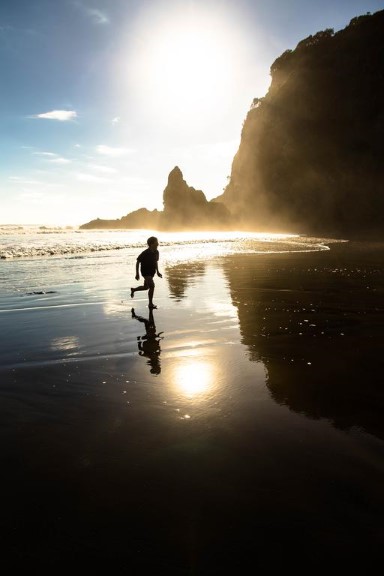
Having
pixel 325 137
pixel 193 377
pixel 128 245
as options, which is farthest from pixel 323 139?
pixel 193 377

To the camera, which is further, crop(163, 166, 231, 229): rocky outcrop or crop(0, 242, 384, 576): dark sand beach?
crop(163, 166, 231, 229): rocky outcrop

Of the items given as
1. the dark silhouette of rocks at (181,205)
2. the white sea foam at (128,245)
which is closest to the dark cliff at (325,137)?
the white sea foam at (128,245)

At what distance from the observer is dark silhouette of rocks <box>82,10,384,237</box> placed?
2773 inches

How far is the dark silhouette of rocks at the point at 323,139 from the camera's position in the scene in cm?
7044

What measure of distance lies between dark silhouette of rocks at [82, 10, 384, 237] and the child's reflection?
61.0 m

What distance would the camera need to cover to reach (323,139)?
79.6m

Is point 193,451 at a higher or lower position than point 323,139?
lower

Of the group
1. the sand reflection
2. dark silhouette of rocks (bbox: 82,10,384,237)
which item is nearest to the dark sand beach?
the sand reflection

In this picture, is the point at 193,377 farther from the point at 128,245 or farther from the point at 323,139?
the point at 323,139

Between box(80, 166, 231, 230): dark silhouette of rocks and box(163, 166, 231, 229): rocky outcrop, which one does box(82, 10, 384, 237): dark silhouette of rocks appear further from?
box(163, 166, 231, 229): rocky outcrop

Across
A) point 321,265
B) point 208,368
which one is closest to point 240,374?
point 208,368

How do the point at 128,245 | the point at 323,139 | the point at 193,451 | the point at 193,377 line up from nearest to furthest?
1. the point at 193,451
2. the point at 193,377
3. the point at 128,245
4. the point at 323,139

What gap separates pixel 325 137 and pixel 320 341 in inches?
3341

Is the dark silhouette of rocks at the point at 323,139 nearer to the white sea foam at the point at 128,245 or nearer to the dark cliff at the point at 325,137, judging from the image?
the dark cliff at the point at 325,137
